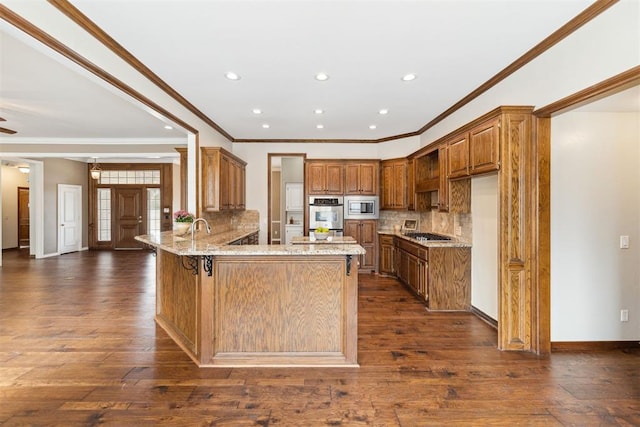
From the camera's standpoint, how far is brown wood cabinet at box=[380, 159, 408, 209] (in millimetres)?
5891

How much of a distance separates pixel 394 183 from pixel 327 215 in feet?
4.90

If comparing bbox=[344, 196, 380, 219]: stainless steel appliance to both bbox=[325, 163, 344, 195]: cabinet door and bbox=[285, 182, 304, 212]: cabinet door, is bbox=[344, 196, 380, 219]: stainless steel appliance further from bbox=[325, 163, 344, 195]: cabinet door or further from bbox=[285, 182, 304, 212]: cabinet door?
bbox=[285, 182, 304, 212]: cabinet door

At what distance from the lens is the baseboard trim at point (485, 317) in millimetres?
3572

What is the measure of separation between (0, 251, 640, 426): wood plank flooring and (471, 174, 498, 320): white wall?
370 mm

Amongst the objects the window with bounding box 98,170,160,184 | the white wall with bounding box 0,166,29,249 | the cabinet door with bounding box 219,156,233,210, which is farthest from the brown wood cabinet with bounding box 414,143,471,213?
the white wall with bounding box 0,166,29,249

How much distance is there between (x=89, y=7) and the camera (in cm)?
224

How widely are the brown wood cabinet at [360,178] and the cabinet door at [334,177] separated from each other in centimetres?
12

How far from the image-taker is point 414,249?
471cm

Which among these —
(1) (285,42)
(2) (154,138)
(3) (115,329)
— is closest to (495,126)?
(1) (285,42)

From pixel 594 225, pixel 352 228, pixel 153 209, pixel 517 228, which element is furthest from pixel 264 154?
pixel 153 209

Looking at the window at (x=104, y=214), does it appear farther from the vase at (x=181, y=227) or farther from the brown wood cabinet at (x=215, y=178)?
the vase at (x=181, y=227)

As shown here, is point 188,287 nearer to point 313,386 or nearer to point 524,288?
point 313,386

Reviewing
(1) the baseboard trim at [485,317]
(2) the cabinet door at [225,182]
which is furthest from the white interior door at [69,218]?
(1) the baseboard trim at [485,317]

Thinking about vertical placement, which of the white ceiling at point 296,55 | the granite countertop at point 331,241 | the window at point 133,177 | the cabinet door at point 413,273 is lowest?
the cabinet door at point 413,273
